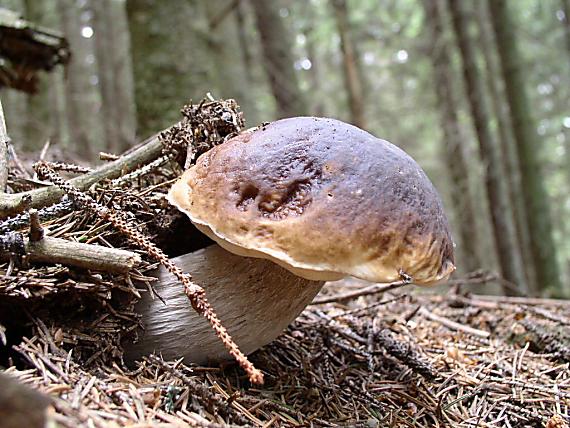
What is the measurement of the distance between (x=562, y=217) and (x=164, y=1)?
45.5 feet

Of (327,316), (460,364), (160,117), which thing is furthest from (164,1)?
(460,364)

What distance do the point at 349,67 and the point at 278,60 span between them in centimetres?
197

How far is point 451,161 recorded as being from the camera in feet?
18.5

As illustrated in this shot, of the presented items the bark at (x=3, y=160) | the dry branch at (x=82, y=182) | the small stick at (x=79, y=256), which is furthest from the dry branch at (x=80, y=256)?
the bark at (x=3, y=160)

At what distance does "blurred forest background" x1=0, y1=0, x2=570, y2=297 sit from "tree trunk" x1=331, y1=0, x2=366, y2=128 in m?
0.02

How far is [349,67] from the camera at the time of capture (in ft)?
23.0

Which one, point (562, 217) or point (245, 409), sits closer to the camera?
point (245, 409)

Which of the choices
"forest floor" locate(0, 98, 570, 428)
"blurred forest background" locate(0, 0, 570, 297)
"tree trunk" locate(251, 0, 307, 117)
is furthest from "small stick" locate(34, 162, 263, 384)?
"tree trunk" locate(251, 0, 307, 117)

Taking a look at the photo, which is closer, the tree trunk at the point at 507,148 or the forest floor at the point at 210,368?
the forest floor at the point at 210,368

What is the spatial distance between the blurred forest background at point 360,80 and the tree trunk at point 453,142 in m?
0.01

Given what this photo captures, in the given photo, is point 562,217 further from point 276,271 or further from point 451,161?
point 276,271

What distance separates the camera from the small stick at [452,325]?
7.82ft

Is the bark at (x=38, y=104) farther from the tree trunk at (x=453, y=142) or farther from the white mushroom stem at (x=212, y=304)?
the white mushroom stem at (x=212, y=304)

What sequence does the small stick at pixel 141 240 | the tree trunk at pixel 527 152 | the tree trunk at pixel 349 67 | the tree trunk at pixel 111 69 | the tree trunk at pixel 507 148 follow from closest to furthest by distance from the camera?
1. the small stick at pixel 141 240
2. the tree trunk at pixel 527 152
3. the tree trunk at pixel 349 67
4. the tree trunk at pixel 507 148
5. the tree trunk at pixel 111 69
